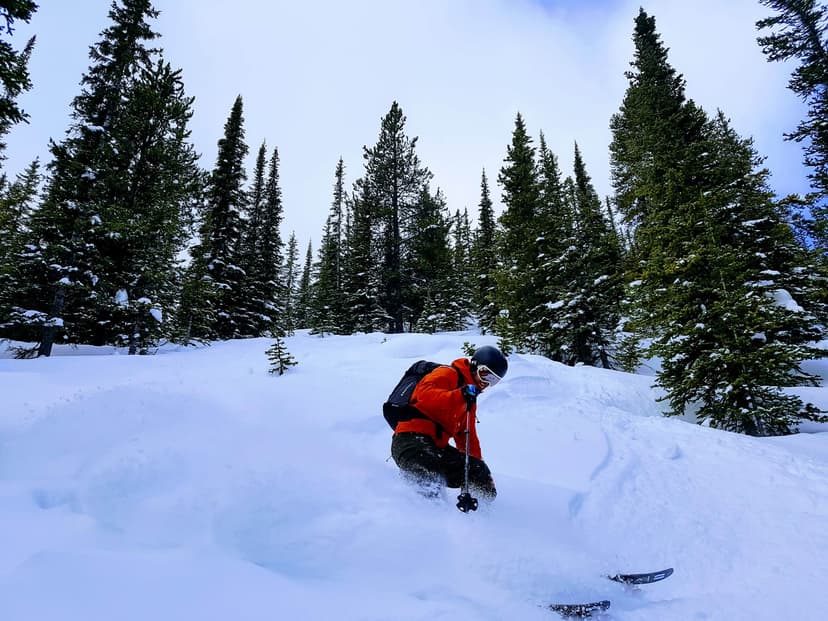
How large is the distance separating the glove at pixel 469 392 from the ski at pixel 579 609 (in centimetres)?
187

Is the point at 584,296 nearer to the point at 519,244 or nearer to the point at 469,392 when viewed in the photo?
the point at 519,244

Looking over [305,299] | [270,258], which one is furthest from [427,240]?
[305,299]

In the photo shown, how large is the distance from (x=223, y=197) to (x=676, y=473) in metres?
25.7

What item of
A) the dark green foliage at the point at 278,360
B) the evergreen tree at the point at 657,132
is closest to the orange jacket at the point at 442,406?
the dark green foliage at the point at 278,360

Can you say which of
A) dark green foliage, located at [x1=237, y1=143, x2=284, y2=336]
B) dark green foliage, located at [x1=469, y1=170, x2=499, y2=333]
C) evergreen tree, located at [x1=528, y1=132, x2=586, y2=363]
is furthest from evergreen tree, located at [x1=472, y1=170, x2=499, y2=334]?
dark green foliage, located at [x1=237, y1=143, x2=284, y2=336]

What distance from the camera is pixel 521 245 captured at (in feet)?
61.7

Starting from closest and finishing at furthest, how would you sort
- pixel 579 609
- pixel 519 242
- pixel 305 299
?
pixel 579 609
pixel 519 242
pixel 305 299

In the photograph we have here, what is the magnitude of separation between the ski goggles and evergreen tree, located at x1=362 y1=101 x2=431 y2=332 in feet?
59.4

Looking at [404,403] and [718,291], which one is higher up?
[718,291]

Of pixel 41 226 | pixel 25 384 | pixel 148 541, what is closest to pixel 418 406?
pixel 148 541

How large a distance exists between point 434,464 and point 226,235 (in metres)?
23.4

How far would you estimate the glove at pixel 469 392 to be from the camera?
412cm

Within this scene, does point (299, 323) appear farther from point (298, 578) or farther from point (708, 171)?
point (298, 578)

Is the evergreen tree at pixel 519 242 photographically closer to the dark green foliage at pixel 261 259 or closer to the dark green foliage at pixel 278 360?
the dark green foliage at pixel 278 360
